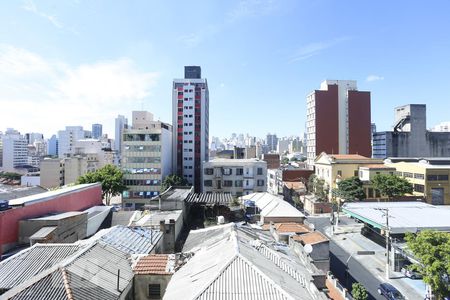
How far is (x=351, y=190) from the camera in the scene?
55031 mm

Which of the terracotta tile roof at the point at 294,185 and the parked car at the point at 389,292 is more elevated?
the terracotta tile roof at the point at 294,185

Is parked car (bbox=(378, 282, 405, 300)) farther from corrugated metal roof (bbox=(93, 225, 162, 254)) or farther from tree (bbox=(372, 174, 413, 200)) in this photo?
tree (bbox=(372, 174, 413, 200))

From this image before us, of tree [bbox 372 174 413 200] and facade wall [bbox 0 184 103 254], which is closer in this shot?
facade wall [bbox 0 184 103 254]

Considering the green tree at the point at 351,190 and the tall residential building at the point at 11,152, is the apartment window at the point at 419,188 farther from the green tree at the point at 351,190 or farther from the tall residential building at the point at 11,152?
the tall residential building at the point at 11,152

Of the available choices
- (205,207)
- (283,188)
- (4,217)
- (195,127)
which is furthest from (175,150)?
(4,217)

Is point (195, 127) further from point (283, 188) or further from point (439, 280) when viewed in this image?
point (439, 280)

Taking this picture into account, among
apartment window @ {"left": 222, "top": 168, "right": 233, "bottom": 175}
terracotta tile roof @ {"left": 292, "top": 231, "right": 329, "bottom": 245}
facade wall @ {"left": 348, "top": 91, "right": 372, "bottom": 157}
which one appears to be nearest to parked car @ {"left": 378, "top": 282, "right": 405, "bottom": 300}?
terracotta tile roof @ {"left": 292, "top": 231, "right": 329, "bottom": 245}

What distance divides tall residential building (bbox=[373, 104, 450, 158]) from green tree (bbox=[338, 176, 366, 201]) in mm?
46572

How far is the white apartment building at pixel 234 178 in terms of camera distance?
61.6 meters

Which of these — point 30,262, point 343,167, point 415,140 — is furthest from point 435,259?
point 415,140

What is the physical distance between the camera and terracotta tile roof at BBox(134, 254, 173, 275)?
1402cm

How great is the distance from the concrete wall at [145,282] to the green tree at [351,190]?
1905 inches

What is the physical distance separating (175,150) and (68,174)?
Result: 37.4 m

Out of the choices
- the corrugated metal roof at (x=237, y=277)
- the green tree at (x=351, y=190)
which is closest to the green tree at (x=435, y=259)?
the corrugated metal roof at (x=237, y=277)
